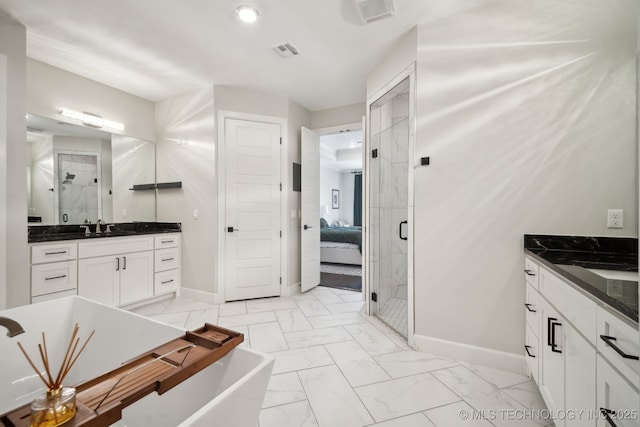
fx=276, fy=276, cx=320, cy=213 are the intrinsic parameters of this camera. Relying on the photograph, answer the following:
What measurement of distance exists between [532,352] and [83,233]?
4.27m

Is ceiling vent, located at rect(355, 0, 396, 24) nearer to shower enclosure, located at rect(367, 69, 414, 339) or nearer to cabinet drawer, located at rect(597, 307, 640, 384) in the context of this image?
shower enclosure, located at rect(367, 69, 414, 339)

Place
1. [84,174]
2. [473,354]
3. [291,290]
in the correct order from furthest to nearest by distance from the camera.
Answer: [291,290] < [84,174] < [473,354]

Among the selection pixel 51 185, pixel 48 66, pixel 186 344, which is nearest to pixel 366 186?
pixel 186 344

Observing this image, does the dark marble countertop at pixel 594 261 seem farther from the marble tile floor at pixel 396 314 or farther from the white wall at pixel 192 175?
the white wall at pixel 192 175

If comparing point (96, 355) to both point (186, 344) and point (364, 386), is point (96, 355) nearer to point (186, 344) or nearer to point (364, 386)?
point (186, 344)

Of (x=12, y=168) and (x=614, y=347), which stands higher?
(x=12, y=168)

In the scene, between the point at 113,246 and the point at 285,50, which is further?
the point at 113,246

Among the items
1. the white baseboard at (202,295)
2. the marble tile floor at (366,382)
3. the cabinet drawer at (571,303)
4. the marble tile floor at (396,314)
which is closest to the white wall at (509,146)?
the marble tile floor at (366,382)

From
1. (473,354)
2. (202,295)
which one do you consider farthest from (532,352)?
(202,295)

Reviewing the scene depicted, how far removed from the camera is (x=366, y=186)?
10.4 feet

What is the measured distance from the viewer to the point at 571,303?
3.77 feet

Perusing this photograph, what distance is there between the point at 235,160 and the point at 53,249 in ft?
6.37

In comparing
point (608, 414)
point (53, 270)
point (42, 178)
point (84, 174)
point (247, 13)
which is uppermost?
point (247, 13)

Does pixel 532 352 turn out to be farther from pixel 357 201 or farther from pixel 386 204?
pixel 357 201
